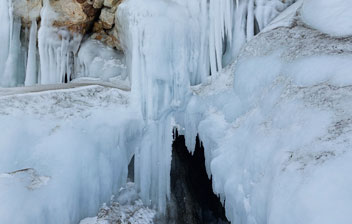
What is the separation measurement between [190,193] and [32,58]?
172 inches

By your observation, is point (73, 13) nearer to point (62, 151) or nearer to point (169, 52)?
point (169, 52)

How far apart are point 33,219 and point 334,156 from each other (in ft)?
8.30

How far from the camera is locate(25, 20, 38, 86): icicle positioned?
6.57 meters

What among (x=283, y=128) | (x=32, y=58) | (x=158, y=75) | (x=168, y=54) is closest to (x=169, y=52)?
(x=168, y=54)

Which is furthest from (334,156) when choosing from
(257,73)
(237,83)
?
(237,83)

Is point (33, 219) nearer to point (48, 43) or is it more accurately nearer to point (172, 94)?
point (172, 94)

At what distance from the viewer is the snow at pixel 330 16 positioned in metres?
3.21

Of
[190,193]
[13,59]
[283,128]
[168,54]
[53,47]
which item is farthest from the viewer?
[13,59]

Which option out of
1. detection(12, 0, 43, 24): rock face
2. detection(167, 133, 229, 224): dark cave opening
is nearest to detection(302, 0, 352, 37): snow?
detection(167, 133, 229, 224): dark cave opening

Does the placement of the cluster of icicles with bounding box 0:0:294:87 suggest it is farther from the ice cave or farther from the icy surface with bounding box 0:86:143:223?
the icy surface with bounding box 0:86:143:223

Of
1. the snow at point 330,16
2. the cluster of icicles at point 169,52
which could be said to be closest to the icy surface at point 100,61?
the cluster of icicles at point 169,52

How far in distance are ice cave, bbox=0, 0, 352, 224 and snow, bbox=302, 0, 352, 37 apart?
0.05 ft

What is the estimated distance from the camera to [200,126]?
4.30m

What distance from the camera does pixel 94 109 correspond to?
3.70 metres
